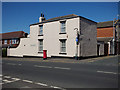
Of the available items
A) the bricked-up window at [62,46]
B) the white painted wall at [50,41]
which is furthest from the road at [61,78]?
the bricked-up window at [62,46]

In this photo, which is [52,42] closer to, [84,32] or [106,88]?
[84,32]

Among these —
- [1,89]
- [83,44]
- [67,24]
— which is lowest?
[1,89]

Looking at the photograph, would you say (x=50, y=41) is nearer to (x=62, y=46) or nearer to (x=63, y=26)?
(x=62, y=46)

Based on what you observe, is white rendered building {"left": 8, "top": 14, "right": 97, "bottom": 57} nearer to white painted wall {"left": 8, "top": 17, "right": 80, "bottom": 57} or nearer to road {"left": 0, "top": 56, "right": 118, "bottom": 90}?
white painted wall {"left": 8, "top": 17, "right": 80, "bottom": 57}

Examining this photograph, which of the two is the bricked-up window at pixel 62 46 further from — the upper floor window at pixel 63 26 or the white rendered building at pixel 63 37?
the upper floor window at pixel 63 26

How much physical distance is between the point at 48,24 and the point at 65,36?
13.4 feet

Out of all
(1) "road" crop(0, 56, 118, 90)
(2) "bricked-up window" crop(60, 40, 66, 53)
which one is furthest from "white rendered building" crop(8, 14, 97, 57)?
(1) "road" crop(0, 56, 118, 90)

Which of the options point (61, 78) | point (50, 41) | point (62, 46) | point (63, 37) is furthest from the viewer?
point (50, 41)

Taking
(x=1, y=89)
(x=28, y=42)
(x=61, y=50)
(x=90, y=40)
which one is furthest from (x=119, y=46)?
(x=1, y=89)

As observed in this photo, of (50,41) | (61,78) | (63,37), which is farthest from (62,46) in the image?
(61,78)

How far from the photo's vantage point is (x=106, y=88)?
195 inches

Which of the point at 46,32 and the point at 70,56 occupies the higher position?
the point at 46,32

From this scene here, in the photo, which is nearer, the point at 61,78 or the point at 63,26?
the point at 61,78

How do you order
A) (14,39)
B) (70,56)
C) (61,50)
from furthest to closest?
(14,39)
(61,50)
(70,56)
